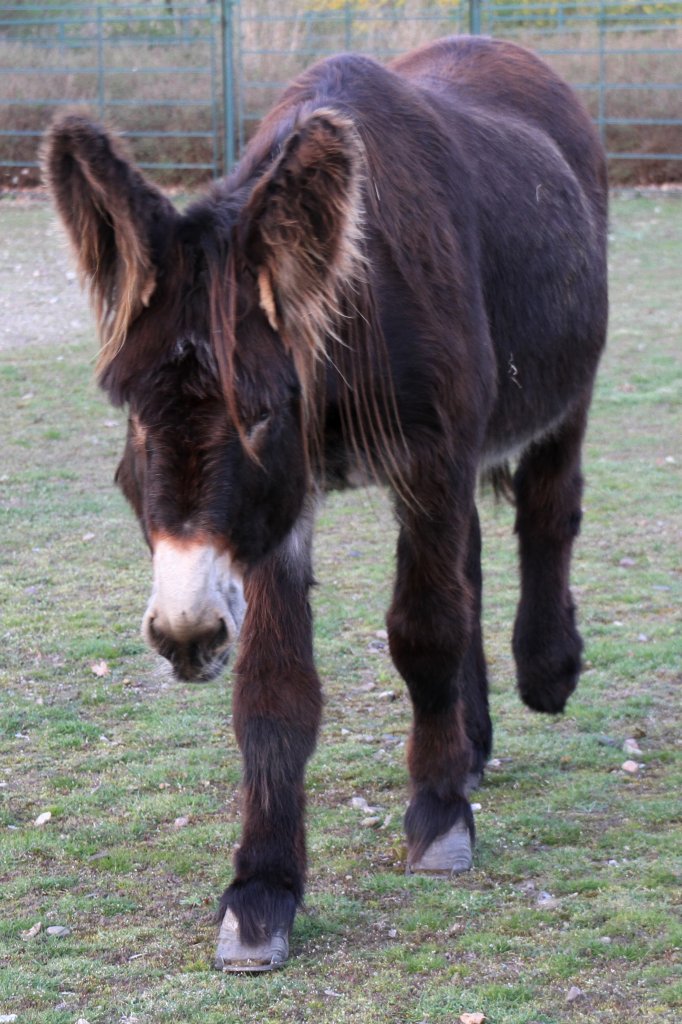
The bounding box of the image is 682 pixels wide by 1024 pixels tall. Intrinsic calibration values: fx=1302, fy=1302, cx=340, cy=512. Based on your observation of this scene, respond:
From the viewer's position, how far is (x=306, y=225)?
2.50 m

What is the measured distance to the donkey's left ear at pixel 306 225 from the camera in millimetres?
2445

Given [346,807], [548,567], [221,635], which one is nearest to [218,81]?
[548,567]

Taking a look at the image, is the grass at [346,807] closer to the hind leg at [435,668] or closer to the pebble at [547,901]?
the pebble at [547,901]

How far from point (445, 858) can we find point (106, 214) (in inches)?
75.9

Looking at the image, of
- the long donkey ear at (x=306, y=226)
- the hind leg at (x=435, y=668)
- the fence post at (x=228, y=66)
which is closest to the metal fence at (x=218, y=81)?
the fence post at (x=228, y=66)

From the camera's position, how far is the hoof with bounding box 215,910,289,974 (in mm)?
3020

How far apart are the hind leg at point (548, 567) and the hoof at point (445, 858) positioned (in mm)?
983

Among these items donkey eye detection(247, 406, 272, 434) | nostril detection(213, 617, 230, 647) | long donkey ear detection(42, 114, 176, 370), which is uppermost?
long donkey ear detection(42, 114, 176, 370)

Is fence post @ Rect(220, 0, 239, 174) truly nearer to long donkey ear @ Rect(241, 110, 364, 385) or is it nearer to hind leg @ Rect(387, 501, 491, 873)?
hind leg @ Rect(387, 501, 491, 873)

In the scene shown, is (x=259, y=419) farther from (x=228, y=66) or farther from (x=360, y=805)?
(x=228, y=66)

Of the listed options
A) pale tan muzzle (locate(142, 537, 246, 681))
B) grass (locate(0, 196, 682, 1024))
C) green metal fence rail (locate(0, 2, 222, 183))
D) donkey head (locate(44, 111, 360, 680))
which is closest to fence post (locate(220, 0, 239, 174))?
green metal fence rail (locate(0, 2, 222, 183))

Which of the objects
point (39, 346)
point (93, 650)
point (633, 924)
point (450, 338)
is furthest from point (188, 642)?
point (39, 346)

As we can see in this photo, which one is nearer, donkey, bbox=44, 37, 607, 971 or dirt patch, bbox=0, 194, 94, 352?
donkey, bbox=44, 37, 607, 971

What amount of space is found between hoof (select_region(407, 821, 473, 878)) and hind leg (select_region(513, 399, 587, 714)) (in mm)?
983
